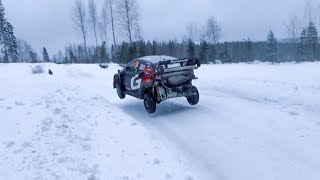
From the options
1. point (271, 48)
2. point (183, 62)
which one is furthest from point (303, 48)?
point (183, 62)

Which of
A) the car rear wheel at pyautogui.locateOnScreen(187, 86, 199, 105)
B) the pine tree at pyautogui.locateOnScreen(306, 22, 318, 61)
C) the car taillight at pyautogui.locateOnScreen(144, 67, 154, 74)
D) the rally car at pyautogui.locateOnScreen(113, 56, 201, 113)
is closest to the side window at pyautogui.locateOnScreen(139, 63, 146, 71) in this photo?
the rally car at pyautogui.locateOnScreen(113, 56, 201, 113)

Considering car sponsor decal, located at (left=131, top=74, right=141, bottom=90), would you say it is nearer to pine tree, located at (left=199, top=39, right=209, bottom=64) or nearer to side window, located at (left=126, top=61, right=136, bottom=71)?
side window, located at (left=126, top=61, right=136, bottom=71)

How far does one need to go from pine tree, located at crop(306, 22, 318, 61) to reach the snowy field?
53792 millimetres

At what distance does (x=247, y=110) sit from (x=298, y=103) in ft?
5.26

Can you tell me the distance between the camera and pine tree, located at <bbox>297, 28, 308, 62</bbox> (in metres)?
58.8

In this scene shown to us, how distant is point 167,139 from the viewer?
7.09 metres

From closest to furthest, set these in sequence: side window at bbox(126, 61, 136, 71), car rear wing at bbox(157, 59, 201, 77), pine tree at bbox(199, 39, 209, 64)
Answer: car rear wing at bbox(157, 59, 201, 77) < side window at bbox(126, 61, 136, 71) < pine tree at bbox(199, 39, 209, 64)

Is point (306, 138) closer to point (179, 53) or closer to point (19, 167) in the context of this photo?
point (19, 167)

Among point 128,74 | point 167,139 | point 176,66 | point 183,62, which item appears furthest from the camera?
point 128,74

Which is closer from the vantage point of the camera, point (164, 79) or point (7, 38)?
point (164, 79)

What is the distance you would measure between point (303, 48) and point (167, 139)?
197ft

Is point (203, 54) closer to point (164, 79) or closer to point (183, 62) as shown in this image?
point (183, 62)

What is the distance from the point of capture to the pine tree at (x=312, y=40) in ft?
191

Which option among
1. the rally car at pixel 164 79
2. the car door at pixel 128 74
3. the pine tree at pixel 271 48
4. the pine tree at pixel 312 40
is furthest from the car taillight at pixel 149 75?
the pine tree at pixel 271 48
